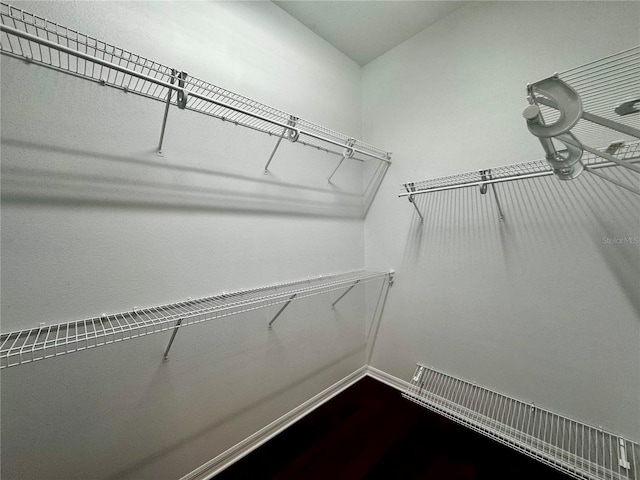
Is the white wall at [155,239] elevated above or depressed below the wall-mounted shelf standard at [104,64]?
below

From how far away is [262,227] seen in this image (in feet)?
4.91

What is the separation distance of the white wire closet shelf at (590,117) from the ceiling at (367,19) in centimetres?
107

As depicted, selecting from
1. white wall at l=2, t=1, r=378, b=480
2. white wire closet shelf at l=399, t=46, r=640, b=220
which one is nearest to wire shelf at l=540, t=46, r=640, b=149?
white wire closet shelf at l=399, t=46, r=640, b=220

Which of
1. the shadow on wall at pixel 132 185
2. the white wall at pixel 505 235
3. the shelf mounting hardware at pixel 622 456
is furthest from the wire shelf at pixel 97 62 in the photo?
the shelf mounting hardware at pixel 622 456

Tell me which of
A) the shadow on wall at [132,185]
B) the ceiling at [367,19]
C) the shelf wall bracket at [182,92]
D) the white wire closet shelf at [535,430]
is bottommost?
the white wire closet shelf at [535,430]

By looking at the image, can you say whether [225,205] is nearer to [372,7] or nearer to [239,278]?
[239,278]

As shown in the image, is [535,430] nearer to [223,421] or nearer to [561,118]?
[561,118]

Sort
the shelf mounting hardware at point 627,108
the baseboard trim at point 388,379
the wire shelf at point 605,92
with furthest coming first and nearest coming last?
1. the baseboard trim at point 388,379
2. the wire shelf at point 605,92
3. the shelf mounting hardware at point 627,108

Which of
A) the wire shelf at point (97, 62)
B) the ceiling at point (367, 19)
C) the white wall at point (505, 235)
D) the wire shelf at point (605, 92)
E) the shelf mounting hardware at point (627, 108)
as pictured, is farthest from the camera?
the ceiling at point (367, 19)

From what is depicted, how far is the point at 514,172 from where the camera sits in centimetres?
138

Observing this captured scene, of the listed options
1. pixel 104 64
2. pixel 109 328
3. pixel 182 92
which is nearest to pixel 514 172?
pixel 182 92

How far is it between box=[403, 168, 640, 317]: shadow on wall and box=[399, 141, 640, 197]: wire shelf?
0.07 m

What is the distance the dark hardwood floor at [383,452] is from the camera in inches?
49.3

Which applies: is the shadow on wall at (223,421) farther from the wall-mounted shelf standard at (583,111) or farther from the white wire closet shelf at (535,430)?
the wall-mounted shelf standard at (583,111)
